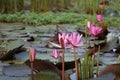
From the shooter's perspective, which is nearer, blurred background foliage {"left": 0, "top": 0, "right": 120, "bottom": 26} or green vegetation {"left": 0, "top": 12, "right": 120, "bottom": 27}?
green vegetation {"left": 0, "top": 12, "right": 120, "bottom": 27}

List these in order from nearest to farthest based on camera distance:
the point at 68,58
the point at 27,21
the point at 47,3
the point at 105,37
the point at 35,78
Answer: the point at 35,78 < the point at 68,58 < the point at 105,37 < the point at 27,21 < the point at 47,3

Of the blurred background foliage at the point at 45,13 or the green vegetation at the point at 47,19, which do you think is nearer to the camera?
the green vegetation at the point at 47,19

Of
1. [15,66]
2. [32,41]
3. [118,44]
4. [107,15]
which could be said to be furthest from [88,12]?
[15,66]

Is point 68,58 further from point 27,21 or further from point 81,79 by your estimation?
point 27,21

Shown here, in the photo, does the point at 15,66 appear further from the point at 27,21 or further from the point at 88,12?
the point at 88,12

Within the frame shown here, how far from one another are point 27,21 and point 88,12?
2359mm

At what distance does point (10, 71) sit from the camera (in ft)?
6.05

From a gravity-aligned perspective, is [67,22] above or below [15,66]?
below

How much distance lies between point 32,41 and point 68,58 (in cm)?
107

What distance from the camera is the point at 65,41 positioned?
4.64 feet

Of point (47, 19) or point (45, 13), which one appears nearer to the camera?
point (47, 19)

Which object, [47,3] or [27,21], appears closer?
[27,21]

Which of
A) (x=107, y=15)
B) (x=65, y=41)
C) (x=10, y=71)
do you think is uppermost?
(x=65, y=41)

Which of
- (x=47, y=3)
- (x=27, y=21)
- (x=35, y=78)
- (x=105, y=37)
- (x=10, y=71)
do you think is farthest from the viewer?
(x=47, y=3)
